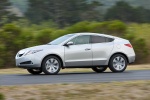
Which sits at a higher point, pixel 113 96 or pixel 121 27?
pixel 121 27

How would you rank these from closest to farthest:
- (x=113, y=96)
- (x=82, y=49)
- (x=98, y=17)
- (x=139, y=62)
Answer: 1. (x=113, y=96)
2. (x=82, y=49)
3. (x=139, y=62)
4. (x=98, y=17)

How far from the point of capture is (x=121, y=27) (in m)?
27.3

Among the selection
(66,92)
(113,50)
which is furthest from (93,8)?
(66,92)

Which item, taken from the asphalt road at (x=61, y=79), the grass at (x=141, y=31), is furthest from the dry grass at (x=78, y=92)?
the grass at (x=141, y=31)

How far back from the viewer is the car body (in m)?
16.6

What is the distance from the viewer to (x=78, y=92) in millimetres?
11445

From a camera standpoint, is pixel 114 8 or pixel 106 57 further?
pixel 114 8

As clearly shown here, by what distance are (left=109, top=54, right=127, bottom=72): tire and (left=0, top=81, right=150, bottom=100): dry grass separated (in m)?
5.31

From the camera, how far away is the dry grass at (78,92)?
11.0 metres

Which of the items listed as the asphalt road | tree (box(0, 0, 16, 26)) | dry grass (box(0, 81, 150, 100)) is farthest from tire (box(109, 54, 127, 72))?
tree (box(0, 0, 16, 26))

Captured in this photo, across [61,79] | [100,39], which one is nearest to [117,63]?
[100,39]

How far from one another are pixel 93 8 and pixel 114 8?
3462 millimetres

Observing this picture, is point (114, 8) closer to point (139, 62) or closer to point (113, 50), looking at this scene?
point (139, 62)

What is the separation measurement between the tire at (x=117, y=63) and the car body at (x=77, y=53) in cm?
4
